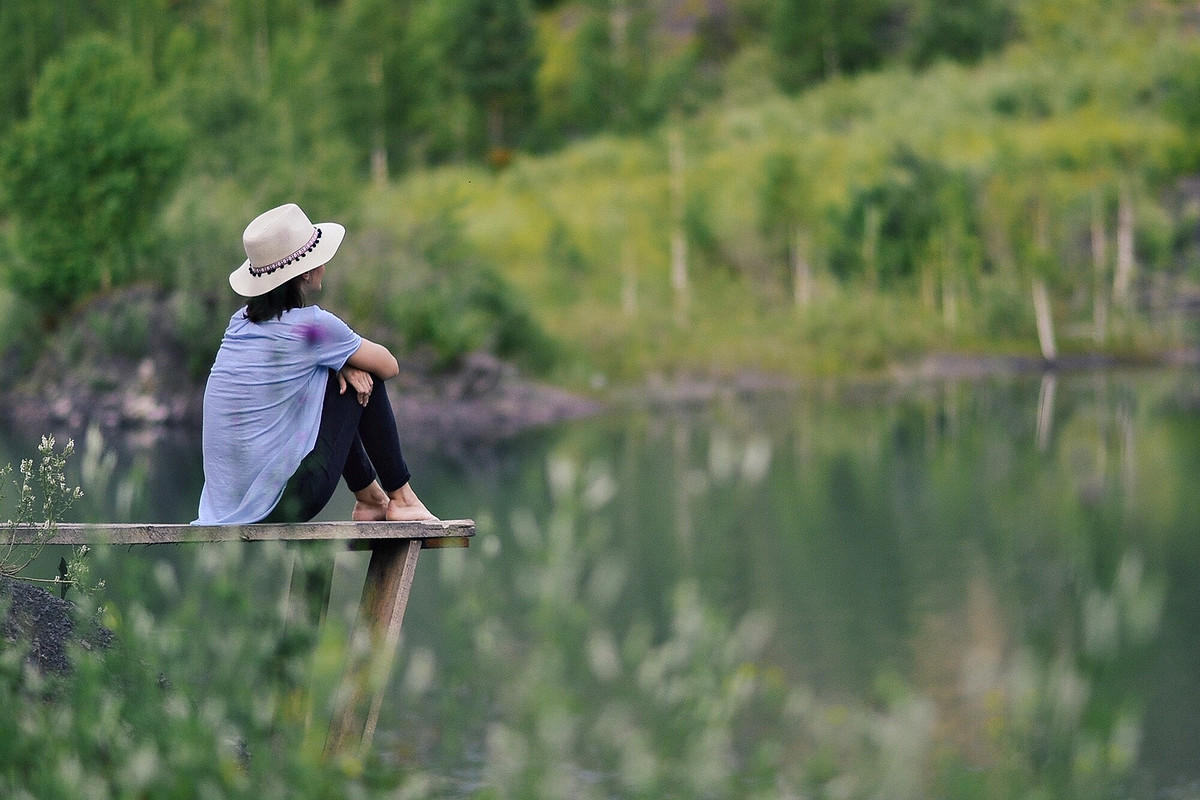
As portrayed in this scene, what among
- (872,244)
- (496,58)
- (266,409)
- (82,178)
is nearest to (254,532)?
(266,409)

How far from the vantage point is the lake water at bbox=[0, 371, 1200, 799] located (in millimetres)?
2879

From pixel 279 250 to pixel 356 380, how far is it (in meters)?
0.40

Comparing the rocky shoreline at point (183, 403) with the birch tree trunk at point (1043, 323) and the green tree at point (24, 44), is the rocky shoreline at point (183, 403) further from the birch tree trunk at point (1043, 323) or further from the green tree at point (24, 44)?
the green tree at point (24, 44)

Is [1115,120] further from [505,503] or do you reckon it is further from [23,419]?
[505,503]

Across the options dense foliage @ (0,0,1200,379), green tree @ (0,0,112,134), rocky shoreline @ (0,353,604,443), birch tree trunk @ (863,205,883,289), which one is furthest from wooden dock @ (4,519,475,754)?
green tree @ (0,0,112,134)

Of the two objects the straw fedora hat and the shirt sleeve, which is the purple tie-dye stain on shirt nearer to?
the shirt sleeve

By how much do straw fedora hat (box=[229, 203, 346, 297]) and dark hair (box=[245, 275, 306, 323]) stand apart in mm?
41

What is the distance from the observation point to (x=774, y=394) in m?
31.4

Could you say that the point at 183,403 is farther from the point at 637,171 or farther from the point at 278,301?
the point at 637,171

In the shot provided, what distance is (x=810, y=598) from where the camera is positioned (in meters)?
11.8

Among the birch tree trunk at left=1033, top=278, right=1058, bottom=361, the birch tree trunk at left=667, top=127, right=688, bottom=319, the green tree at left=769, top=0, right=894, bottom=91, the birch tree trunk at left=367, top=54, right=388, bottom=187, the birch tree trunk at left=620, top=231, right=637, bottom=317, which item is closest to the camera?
the birch tree trunk at left=1033, top=278, right=1058, bottom=361

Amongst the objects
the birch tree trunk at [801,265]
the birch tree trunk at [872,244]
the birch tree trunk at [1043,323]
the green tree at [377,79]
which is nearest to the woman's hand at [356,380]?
the birch tree trunk at [1043,323]

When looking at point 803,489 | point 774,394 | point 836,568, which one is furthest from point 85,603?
point 774,394

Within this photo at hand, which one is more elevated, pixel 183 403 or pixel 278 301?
pixel 278 301
